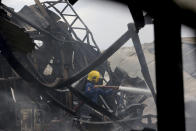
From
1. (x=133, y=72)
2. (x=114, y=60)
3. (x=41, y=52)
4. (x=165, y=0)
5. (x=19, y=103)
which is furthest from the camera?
(x=114, y=60)

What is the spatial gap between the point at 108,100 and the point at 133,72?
9.24 meters

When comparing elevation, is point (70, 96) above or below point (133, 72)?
below

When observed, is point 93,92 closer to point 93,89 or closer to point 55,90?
point 93,89

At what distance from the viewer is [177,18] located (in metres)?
1.98

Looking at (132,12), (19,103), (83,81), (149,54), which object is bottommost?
(19,103)

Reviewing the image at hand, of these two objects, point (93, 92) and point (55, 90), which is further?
point (55, 90)

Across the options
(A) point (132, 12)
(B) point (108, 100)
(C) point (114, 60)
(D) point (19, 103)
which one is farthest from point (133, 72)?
(A) point (132, 12)

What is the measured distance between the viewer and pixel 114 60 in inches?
894

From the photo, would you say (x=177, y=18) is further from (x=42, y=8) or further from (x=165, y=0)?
(x=42, y=8)

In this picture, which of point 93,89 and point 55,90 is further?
point 55,90

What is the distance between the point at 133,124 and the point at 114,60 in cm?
1466

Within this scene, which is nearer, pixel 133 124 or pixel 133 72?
pixel 133 124

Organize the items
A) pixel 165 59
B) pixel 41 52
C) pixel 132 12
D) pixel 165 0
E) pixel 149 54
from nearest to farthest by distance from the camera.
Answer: pixel 165 0
pixel 165 59
pixel 132 12
pixel 41 52
pixel 149 54

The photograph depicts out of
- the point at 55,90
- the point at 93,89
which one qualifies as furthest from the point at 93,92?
the point at 55,90
